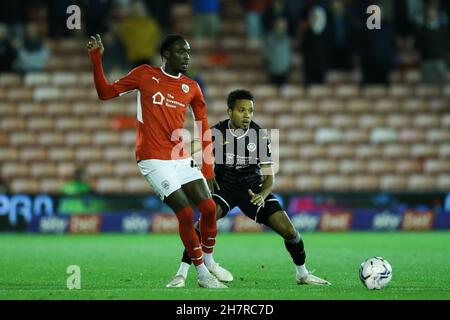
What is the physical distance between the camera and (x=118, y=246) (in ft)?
54.2

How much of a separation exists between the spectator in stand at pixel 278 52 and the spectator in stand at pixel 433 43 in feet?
A: 9.09

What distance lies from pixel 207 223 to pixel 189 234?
52 centimetres

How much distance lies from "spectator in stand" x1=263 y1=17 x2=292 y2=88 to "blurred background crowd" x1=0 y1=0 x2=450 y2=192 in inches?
1.0

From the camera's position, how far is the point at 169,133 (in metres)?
10.0

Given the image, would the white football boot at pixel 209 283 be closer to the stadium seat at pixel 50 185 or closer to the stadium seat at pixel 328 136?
the stadium seat at pixel 50 185

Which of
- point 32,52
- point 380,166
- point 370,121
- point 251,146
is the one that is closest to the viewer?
point 251,146

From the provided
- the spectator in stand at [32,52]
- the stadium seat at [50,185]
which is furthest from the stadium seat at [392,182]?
the spectator in stand at [32,52]

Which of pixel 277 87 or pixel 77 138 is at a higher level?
pixel 277 87

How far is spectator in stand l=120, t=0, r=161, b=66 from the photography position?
874 inches

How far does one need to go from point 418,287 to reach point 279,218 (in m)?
1.48

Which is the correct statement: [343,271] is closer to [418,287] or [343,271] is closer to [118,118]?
[418,287]

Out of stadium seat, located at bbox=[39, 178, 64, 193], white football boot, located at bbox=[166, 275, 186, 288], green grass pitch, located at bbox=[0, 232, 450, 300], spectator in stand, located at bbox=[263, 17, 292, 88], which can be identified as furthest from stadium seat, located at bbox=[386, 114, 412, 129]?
white football boot, located at bbox=[166, 275, 186, 288]

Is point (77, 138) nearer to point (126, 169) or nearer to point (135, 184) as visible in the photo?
point (126, 169)

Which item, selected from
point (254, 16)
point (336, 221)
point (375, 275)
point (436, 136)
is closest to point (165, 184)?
point (375, 275)
